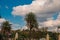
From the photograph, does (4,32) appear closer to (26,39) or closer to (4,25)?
(4,25)

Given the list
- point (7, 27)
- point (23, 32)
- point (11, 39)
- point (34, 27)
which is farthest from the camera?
point (23, 32)

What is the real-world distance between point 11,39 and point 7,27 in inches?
189

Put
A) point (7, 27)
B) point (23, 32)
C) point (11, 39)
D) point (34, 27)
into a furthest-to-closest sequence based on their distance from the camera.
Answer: point (23, 32) < point (11, 39) < point (7, 27) < point (34, 27)

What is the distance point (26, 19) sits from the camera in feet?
129

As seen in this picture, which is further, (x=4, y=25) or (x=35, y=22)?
(x=4, y=25)

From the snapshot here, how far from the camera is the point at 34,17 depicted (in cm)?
3966

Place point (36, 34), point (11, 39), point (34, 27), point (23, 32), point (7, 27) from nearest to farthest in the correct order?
point (34, 27)
point (7, 27)
point (11, 39)
point (36, 34)
point (23, 32)

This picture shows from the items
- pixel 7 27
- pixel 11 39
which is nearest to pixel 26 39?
pixel 11 39

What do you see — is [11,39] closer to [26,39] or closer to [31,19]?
[26,39]

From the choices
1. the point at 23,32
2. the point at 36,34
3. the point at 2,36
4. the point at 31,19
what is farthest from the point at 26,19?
the point at 23,32

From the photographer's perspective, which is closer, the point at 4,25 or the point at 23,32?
the point at 4,25

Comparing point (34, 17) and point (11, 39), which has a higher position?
point (34, 17)

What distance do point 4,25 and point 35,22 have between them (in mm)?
7331

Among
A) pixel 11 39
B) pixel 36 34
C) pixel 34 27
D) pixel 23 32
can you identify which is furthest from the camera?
pixel 23 32
